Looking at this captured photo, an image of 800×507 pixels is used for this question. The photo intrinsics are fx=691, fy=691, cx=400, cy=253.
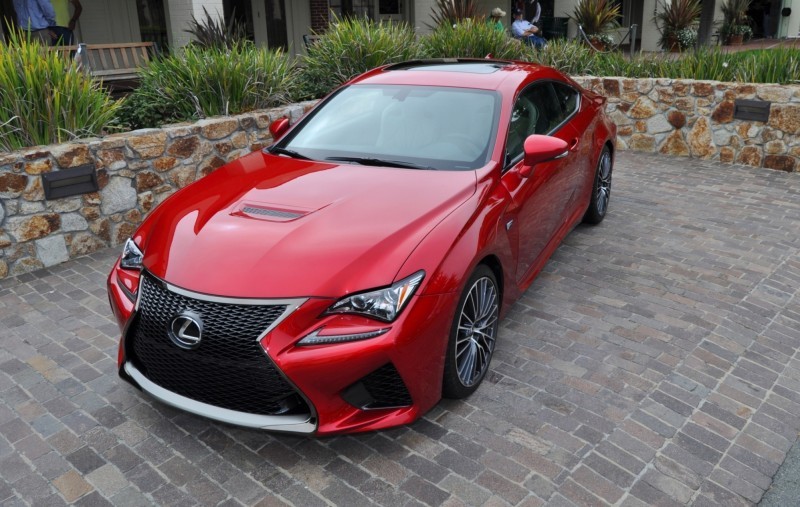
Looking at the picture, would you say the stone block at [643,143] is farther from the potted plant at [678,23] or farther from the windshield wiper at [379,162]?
the potted plant at [678,23]

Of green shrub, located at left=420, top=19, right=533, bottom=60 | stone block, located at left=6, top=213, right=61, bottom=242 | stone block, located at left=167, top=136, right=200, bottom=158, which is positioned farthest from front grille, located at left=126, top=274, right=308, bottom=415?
green shrub, located at left=420, top=19, right=533, bottom=60

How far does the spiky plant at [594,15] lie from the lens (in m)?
18.4

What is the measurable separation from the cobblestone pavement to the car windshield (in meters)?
1.23

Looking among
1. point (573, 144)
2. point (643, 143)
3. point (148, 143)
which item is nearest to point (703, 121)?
point (643, 143)

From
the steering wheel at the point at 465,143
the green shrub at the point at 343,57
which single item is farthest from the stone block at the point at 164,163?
the steering wheel at the point at 465,143

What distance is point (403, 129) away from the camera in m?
4.42

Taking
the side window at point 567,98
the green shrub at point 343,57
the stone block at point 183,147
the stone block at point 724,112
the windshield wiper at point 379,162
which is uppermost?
the green shrub at point 343,57

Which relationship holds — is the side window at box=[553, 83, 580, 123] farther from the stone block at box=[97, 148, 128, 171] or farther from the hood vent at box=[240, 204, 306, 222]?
the stone block at box=[97, 148, 128, 171]

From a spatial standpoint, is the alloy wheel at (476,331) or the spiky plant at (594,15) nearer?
the alloy wheel at (476,331)

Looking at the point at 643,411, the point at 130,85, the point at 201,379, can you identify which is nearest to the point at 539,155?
the point at 643,411

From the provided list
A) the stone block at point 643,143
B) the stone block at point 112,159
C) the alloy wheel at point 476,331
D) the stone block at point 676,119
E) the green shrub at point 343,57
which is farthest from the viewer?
the stone block at point 643,143

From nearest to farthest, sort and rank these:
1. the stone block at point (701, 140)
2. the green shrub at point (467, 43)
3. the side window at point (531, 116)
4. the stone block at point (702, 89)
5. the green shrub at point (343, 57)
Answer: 1. the side window at point (531, 116)
2. the green shrub at point (343, 57)
3. the stone block at point (702, 89)
4. the stone block at point (701, 140)
5. the green shrub at point (467, 43)

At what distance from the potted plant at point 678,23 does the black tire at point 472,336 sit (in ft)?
61.6

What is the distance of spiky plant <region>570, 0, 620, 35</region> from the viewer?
18391 mm
